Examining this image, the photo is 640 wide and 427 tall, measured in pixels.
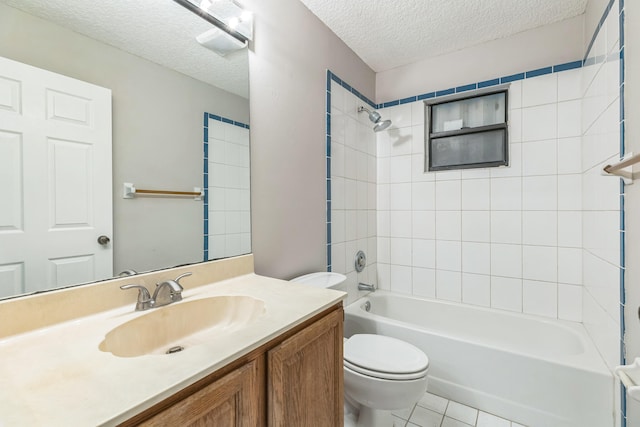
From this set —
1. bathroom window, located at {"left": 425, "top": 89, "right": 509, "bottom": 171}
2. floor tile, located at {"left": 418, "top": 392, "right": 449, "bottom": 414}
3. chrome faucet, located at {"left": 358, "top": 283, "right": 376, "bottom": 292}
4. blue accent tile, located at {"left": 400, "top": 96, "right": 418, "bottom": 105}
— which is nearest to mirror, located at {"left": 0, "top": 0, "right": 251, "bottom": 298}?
chrome faucet, located at {"left": 358, "top": 283, "right": 376, "bottom": 292}

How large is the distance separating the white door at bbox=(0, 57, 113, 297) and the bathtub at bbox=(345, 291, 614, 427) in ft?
4.98

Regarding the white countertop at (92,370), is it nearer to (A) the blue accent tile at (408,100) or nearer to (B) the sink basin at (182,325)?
(B) the sink basin at (182,325)

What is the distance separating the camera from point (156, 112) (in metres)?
1.03

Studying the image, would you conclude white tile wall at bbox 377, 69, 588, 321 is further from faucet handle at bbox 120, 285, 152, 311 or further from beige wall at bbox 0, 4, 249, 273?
faucet handle at bbox 120, 285, 152, 311

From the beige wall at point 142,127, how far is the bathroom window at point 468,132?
5.89 ft

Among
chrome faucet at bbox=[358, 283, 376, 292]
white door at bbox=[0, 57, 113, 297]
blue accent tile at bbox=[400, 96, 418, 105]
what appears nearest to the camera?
white door at bbox=[0, 57, 113, 297]

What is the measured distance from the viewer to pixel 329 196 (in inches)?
74.7

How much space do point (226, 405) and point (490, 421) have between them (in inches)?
62.8

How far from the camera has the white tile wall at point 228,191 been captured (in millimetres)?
1229

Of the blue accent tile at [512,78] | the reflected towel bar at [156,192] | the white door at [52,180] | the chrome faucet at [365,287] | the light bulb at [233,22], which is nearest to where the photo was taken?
the white door at [52,180]

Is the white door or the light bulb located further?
the light bulb

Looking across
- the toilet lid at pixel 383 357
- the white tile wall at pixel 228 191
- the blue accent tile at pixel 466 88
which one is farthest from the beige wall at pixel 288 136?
the blue accent tile at pixel 466 88

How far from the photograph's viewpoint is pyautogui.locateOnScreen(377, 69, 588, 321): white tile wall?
1.85 metres

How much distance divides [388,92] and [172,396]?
101 inches
